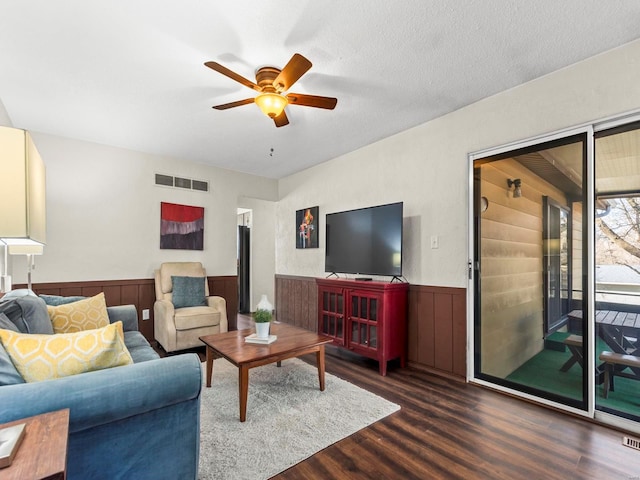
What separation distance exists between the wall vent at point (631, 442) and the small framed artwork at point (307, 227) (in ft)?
11.2

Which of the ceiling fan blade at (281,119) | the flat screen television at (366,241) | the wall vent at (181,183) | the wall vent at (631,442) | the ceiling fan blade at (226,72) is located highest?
the ceiling fan blade at (226,72)

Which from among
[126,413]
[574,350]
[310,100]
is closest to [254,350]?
[126,413]

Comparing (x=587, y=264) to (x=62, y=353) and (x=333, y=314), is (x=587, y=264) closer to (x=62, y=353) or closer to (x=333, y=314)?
(x=333, y=314)

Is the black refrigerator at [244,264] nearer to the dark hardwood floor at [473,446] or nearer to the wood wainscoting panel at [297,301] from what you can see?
the wood wainscoting panel at [297,301]

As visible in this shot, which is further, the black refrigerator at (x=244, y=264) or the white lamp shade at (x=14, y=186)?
the black refrigerator at (x=244, y=264)

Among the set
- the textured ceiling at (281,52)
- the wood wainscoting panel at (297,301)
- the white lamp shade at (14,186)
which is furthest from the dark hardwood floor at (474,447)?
the textured ceiling at (281,52)

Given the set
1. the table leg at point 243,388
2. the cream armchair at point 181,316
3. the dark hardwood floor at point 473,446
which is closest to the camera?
the dark hardwood floor at point 473,446

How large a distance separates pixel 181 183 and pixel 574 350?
4567 millimetres

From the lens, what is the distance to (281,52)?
208 cm

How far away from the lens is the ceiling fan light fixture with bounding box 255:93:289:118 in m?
2.19

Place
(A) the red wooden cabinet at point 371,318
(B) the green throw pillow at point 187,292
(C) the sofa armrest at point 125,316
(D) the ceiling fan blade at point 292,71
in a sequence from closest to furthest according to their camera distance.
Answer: (D) the ceiling fan blade at point 292,71, (C) the sofa armrest at point 125,316, (A) the red wooden cabinet at point 371,318, (B) the green throw pillow at point 187,292

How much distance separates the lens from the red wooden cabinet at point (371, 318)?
3029 millimetres

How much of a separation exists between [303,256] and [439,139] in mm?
2520

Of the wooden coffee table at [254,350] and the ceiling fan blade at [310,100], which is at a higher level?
the ceiling fan blade at [310,100]
